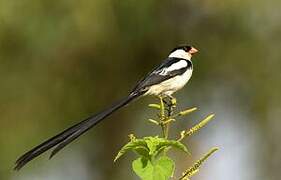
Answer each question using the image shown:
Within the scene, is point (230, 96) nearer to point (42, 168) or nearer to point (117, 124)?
point (117, 124)

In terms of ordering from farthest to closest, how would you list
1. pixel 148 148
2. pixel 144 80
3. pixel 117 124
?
pixel 117 124 → pixel 144 80 → pixel 148 148

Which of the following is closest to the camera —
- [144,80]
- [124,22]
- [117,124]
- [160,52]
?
[144,80]

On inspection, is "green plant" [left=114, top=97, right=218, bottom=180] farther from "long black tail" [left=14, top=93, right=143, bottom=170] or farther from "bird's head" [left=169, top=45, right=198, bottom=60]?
"bird's head" [left=169, top=45, right=198, bottom=60]

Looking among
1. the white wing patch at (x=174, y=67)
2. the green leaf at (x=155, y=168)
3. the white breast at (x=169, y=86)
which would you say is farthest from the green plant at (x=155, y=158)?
the white wing patch at (x=174, y=67)

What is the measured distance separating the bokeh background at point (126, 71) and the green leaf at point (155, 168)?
6.28 m

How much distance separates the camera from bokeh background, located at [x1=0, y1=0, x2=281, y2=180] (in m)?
7.86

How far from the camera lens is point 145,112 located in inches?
344

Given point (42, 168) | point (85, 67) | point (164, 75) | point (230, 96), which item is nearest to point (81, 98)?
point (85, 67)

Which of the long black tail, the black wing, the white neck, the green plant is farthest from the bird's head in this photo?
the green plant

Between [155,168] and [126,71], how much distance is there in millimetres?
7205

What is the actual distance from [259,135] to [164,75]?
487 cm

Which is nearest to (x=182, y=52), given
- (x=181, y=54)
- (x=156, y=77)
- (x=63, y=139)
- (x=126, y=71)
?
(x=181, y=54)

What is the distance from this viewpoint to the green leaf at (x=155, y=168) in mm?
1452

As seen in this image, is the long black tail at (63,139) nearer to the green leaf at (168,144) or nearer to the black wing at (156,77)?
the green leaf at (168,144)
